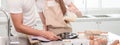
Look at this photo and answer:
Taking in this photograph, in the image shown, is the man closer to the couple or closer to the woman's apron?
the couple

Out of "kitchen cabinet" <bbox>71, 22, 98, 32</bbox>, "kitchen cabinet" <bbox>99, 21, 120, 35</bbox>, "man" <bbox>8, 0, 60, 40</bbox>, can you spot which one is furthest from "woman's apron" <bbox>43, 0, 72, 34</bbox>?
"kitchen cabinet" <bbox>99, 21, 120, 35</bbox>

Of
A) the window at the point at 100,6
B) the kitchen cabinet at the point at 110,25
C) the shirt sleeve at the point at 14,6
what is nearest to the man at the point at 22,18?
the shirt sleeve at the point at 14,6

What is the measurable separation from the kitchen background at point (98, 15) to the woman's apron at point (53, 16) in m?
1.50

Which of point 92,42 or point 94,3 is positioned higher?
point 94,3

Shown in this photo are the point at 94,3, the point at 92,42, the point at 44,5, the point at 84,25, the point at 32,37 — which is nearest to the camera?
the point at 92,42

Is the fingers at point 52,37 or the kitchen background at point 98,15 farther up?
the kitchen background at point 98,15

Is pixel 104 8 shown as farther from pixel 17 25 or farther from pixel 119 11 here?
pixel 17 25

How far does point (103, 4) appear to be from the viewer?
377 cm

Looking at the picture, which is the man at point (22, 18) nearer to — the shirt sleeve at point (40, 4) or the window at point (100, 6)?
the shirt sleeve at point (40, 4)

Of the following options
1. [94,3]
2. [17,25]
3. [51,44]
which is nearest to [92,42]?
[51,44]

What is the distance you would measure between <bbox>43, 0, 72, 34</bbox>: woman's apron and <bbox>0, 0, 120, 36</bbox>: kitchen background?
150 centimetres

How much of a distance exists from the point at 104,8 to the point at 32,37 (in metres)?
2.41

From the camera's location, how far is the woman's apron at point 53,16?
1.75 m

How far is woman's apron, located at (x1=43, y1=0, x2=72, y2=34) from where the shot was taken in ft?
5.73
